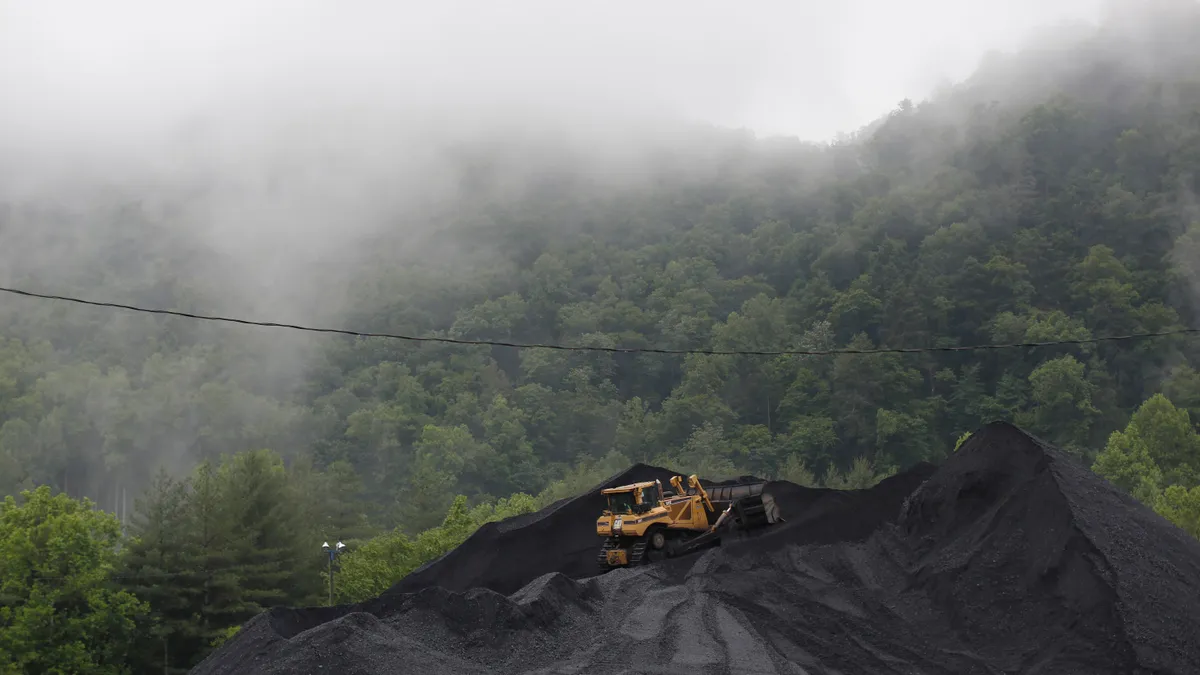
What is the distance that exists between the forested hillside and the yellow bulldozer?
1892 centimetres

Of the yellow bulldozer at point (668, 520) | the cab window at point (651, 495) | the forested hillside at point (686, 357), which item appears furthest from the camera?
the forested hillside at point (686, 357)

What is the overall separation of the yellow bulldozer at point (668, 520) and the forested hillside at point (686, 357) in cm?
1892

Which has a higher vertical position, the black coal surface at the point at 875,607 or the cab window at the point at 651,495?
the cab window at the point at 651,495

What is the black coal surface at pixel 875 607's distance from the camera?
18156mm

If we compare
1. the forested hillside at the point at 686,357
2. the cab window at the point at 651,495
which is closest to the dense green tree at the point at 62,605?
the forested hillside at the point at 686,357

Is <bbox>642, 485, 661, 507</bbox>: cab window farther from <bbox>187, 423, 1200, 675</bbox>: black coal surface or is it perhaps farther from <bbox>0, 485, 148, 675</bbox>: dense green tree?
<bbox>0, 485, 148, 675</bbox>: dense green tree

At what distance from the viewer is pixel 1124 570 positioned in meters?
19.9

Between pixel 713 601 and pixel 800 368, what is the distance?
284 ft

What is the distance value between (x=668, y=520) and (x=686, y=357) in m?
90.3

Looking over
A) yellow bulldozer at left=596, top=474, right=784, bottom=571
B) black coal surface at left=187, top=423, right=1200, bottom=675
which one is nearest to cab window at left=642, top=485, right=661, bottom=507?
yellow bulldozer at left=596, top=474, right=784, bottom=571

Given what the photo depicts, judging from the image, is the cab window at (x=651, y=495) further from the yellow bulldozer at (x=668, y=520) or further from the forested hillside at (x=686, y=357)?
the forested hillside at (x=686, y=357)

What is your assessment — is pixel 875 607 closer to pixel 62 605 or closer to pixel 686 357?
pixel 62 605

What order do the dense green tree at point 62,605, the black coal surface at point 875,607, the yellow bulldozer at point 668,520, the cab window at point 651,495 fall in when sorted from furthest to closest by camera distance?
the dense green tree at point 62,605 < the cab window at point 651,495 < the yellow bulldozer at point 668,520 < the black coal surface at point 875,607

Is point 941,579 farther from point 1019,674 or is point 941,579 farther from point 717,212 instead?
point 717,212
